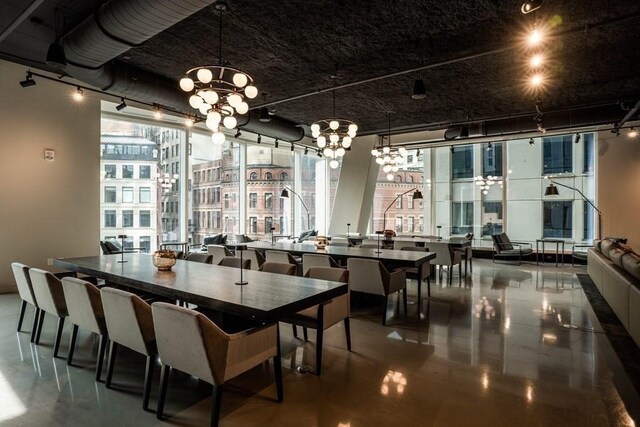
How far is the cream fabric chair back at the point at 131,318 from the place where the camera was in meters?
2.35

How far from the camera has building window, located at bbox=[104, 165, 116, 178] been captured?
7.32 meters

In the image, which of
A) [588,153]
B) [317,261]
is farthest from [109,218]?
[588,153]

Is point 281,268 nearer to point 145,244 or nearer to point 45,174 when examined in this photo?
point 45,174

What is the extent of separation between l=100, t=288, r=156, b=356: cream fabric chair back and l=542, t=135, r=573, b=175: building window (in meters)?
11.4

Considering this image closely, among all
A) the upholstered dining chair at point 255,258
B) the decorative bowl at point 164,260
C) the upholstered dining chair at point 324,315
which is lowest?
the upholstered dining chair at point 324,315

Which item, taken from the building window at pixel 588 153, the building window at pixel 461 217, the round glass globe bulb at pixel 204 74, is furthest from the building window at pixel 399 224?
the round glass globe bulb at pixel 204 74

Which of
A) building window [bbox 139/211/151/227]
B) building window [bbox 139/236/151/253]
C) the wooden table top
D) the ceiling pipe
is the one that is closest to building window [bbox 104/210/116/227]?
building window [bbox 139/211/151/227]

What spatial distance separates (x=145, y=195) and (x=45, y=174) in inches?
83.9

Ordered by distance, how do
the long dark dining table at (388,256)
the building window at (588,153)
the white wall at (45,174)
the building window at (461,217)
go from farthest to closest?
the building window at (461,217) → the building window at (588,153) → the white wall at (45,174) → the long dark dining table at (388,256)

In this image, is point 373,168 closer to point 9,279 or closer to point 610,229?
point 610,229

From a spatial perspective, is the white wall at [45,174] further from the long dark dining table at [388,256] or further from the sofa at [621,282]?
the sofa at [621,282]

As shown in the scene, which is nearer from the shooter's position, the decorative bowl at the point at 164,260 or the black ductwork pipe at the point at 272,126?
the decorative bowl at the point at 164,260

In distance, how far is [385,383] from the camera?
2746 millimetres

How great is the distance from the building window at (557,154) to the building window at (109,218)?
11.4m
